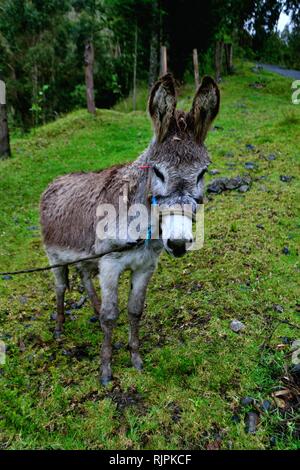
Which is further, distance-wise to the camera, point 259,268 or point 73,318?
point 259,268

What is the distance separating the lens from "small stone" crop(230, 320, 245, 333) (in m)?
5.21

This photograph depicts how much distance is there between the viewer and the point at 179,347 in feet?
16.6

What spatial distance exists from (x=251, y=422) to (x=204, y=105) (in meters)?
3.10

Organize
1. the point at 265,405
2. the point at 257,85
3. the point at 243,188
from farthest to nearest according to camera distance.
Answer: the point at 257,85
the point at 243,188
the point at 265,405

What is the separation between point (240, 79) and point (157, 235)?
88.3ft

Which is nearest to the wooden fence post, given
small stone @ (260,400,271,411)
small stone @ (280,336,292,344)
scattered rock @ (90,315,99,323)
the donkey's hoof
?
scattered rock @ (90,315,99,323)

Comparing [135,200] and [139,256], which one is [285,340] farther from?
[135,200]

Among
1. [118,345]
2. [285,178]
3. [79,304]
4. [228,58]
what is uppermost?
[228,58]

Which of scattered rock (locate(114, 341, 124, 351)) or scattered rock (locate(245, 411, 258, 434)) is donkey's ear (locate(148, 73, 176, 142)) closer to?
scattered rock (locate(245, 411, 258, 434))

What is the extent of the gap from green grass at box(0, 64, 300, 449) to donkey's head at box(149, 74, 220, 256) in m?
1.87

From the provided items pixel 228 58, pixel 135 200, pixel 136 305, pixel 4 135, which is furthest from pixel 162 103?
pixel 228 58

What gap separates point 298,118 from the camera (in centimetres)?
1394

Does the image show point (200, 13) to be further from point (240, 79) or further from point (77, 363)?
point (77, 363)
